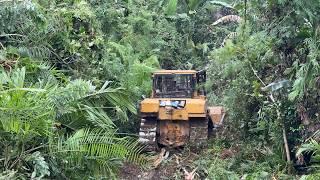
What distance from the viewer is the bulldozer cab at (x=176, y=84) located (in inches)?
511

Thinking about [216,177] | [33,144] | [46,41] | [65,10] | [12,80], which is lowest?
[216,177]

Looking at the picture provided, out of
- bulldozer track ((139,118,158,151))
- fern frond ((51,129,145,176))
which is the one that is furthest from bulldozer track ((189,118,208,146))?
fern frond ((51,129,145,176))

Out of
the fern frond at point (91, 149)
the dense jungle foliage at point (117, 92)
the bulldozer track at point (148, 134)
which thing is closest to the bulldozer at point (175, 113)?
the bulldozer track at point (148, 134)

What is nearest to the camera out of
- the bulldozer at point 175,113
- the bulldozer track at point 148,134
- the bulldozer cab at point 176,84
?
the bulldozer track at point 148,134

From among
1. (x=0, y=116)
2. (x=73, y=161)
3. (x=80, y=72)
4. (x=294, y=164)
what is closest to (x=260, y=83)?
(x=294, y=164)

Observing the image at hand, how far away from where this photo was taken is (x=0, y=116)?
673cm

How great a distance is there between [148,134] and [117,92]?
3471mm

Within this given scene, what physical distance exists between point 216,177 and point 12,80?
378 centimetres

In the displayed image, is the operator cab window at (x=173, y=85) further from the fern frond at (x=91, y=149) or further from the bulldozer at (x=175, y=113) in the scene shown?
the fern frond at (x=91, y=149)

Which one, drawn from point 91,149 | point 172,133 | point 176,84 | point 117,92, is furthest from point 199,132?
point 91,149

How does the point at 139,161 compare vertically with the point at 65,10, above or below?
below

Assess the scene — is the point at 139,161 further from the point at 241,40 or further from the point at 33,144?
the point at 241,40

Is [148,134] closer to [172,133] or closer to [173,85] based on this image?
[172,133]

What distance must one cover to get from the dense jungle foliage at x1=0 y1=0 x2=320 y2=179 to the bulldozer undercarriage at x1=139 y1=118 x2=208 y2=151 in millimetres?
404
